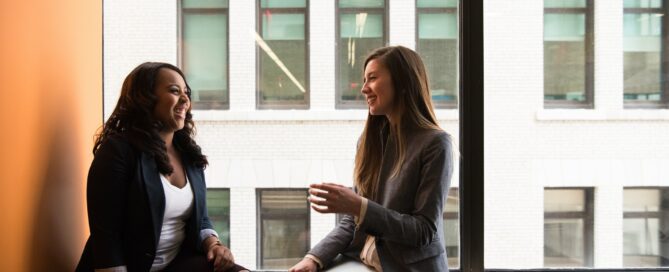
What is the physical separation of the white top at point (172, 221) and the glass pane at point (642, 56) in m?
2.17

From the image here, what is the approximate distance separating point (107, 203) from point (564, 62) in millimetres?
2199

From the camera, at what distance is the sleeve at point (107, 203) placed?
1.56 m

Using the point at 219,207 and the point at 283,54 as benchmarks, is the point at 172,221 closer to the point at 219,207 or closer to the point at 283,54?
the point at 219,207

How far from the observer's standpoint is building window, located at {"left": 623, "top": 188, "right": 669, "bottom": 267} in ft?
8.69

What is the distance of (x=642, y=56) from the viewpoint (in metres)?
2.63

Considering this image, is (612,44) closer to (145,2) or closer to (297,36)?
(297,36)

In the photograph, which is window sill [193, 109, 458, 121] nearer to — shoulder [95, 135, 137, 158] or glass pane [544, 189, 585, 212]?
shoulder [95, 135, 137, 158]

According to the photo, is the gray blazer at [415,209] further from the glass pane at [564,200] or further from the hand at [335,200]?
the glass pane at [564,200]

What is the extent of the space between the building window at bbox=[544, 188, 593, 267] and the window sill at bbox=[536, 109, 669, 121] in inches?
15.5

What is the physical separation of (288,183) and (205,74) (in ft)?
2.18

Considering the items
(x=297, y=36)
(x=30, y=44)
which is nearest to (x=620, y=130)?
(x=297, y=36)

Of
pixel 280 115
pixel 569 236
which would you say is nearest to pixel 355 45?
pixel 280 115

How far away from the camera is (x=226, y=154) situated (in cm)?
256

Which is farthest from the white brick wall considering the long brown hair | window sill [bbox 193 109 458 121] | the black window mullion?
the long brown hair
